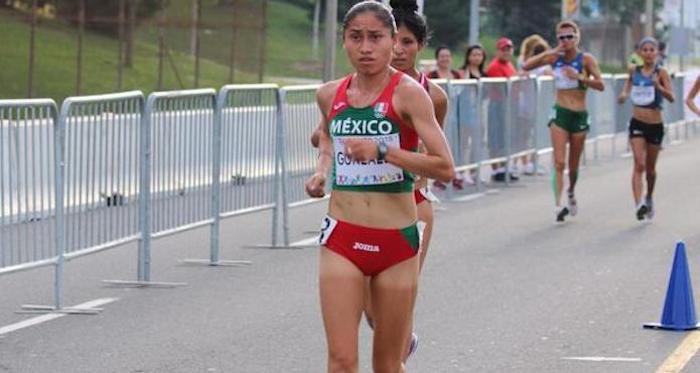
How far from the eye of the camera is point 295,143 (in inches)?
669

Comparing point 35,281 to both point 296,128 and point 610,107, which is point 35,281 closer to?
point 296,128

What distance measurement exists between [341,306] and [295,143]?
382 inches

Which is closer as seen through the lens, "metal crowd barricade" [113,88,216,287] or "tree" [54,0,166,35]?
"metal crowd barricade" [113,88,216,287]

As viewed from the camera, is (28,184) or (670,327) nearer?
(670,327)

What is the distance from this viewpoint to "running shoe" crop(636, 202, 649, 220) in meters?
19.0

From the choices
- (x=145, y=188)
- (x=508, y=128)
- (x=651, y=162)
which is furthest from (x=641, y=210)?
(x=145, y=188)

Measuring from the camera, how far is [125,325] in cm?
1176

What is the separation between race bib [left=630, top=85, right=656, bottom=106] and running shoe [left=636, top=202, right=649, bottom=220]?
1039 mm

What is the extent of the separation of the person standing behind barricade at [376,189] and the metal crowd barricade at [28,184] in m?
4.39

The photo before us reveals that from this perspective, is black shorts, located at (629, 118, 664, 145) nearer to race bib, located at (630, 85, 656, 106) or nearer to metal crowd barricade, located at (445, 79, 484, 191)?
race bib, located at (630, 85, 656, 106)

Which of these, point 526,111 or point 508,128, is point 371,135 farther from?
point 526,111

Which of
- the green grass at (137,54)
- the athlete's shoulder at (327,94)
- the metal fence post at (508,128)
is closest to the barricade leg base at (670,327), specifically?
the athlete's shoulder at (327,94)

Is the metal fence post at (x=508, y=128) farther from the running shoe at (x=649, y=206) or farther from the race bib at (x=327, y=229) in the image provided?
the race bib at (x=327, y=229)

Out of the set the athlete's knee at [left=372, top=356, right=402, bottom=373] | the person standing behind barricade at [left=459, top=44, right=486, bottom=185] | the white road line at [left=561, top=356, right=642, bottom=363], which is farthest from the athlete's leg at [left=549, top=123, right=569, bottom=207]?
the athlete's knee at [left=372, top=356, right=402, bottom=373]
